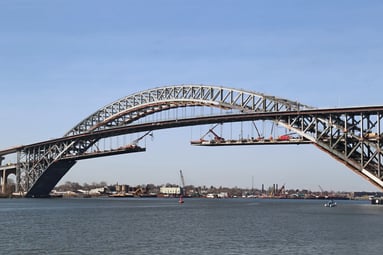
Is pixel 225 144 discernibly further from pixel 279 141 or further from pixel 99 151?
pixel 99 151

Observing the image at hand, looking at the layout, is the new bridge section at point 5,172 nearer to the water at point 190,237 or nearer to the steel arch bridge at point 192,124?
the steel arch bridge at point 192,124

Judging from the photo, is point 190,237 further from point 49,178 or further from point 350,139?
point 49,178

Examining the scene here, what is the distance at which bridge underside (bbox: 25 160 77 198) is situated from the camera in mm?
130375

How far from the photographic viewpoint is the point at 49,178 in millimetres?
134875

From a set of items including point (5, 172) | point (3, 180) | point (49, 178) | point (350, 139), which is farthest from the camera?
point (3, 180)

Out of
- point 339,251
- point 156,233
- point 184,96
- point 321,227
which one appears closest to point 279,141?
point 184,96

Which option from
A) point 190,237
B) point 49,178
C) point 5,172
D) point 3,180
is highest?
point 5,172

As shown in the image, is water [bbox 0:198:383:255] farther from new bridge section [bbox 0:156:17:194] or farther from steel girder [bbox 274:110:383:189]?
new bridge section [bbox 0:156:17:194]

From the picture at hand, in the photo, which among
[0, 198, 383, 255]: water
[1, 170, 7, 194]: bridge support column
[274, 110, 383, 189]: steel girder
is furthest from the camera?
[1, 170, 7, 194]: bridge support column

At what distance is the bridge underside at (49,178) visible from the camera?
13038cm

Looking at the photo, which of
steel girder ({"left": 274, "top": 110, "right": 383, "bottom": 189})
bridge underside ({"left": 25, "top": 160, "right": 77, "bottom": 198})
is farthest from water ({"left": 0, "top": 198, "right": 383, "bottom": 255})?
bridge underside ({"left": 25, "top": 160, "right": 77, "bottom": 198})

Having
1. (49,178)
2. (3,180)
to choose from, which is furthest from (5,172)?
(49,178)

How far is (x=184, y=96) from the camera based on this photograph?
10850cm

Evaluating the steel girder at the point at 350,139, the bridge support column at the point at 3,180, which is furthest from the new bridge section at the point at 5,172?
the steel girder at the point at 350,139
